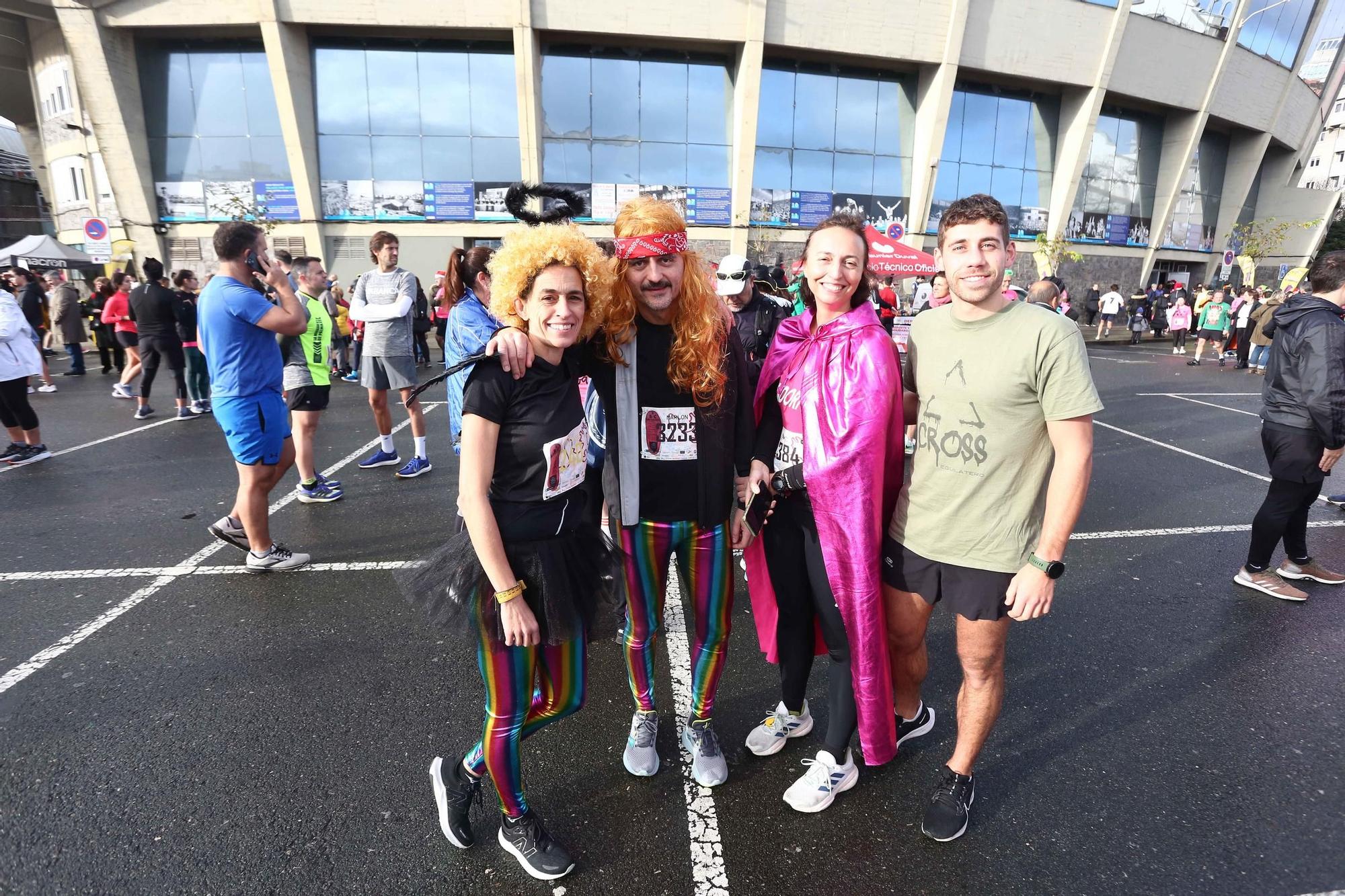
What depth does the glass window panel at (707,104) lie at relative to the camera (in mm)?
24125

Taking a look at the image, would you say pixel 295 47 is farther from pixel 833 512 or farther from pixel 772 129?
pixel 833 512

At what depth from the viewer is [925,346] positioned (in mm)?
2135

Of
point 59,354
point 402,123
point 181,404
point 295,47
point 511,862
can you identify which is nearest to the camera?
point 511,862

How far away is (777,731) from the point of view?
8.70 feet

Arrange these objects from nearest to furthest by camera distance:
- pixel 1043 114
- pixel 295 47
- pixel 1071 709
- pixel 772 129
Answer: pixel 1071 709, pixel 295 47, pixel 772 129, pixel 1043 114

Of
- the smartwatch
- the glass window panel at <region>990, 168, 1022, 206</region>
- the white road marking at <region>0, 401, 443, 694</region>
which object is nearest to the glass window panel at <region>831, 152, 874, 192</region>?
the glass window panel at <region>990, 168, 1022, 206</region>


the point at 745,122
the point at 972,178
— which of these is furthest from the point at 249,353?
the point at 972,178

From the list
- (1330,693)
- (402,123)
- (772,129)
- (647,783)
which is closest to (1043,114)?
(772,129)

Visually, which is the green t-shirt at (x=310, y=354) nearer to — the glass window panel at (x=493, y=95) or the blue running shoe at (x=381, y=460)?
the blue running shoe at (x=381, y=460)

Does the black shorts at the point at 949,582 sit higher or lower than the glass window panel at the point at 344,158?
lower

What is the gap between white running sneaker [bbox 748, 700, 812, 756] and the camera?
2.62m

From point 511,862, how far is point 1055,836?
1.89 m

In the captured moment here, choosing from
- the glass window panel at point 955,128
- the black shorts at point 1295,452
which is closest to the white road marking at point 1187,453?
the black shorts at point 1295,452

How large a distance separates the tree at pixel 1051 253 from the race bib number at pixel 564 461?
2807cm
